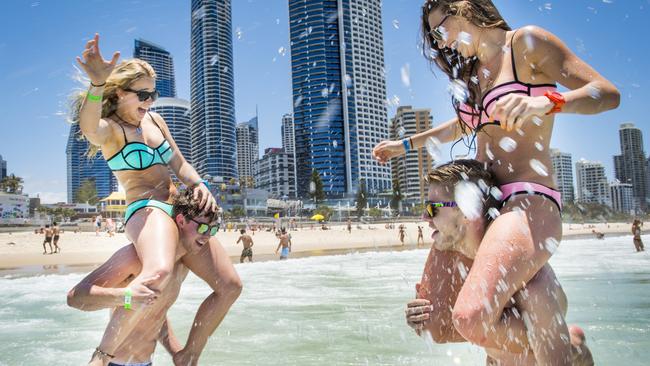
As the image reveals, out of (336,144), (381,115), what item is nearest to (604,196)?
(336,144)

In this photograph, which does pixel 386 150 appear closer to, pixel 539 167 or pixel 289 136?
pixel 539 167

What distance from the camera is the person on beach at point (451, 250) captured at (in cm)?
232

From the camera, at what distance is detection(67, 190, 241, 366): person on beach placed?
283 cm

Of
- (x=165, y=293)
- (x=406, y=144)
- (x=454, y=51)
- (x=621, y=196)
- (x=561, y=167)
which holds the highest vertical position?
(x=561, y=167)

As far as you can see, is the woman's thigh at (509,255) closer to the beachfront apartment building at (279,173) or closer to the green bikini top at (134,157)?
the green bikini top at (134,157)

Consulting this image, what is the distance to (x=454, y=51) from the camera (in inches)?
109

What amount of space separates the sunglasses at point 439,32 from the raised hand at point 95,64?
1.88 metres

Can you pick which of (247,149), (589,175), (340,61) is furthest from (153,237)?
(247,149)

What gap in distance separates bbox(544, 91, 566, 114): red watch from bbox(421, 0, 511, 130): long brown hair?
20.7 inches

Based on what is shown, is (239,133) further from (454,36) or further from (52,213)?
(454,36)

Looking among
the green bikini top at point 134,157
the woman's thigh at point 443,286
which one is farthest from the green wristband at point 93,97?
the woman's thigh at point 443,286

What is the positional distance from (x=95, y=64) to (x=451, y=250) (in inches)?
93.5

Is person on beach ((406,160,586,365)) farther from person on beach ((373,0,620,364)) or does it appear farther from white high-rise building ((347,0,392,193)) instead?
white high-rise building ((347,0,392,193))

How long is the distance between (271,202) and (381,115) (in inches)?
3770
